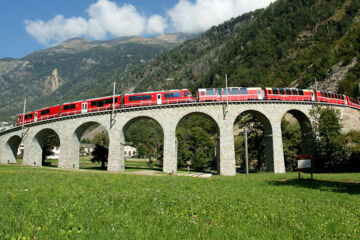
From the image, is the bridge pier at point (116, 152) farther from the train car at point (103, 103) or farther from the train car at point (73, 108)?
the train car at point (73, 108)

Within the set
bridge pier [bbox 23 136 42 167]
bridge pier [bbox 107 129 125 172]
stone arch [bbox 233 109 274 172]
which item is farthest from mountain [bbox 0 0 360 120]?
bridge pier [bbox 23 136 42 167]

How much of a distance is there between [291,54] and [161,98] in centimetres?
9760

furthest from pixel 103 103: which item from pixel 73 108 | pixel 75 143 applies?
pixel 75 143

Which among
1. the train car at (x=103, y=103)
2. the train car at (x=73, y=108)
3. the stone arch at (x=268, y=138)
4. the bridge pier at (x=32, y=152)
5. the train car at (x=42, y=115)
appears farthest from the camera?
the bridge pier at (x=32, y=152)

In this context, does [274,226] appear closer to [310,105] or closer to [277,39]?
[310,105]

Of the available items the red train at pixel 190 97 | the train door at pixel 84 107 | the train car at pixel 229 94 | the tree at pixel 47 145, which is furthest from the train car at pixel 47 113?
the train car at pixel 229 94

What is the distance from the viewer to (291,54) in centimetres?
11462

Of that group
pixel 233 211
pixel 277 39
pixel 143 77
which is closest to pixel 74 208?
pixel 233 211

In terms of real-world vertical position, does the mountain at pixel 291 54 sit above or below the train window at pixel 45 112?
above

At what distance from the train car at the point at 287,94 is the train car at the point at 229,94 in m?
1.47

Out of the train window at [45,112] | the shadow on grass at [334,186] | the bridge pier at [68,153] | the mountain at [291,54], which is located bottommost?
the shadow on grass at [334,186]

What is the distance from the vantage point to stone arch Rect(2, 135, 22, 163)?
176 feet

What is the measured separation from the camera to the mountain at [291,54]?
78125 millimetres

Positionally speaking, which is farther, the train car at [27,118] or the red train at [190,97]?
the train car at [27,118]
